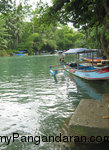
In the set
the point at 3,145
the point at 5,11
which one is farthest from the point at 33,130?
the point at 5,11

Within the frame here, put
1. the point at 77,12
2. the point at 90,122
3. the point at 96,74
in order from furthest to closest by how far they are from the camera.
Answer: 1. the point at 96,74
2. the point at 77,12
3. the point at 90,122

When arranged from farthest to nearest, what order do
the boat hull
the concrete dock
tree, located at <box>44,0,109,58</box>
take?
the boat hull → tree, located at <box>44,0,109,58</box> → the concrete dock

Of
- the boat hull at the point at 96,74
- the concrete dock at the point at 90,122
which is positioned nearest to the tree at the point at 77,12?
the concrete dock at the point at 90,122

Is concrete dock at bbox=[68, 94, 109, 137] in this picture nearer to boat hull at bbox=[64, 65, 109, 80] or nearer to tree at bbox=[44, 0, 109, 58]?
tree at bbox=[44, 0, 109, 58]

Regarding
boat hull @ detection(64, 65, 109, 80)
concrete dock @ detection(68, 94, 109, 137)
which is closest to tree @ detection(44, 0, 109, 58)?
concrete dock @ detection(68, 94, 109, 137)

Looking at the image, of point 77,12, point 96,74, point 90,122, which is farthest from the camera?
point 96,74

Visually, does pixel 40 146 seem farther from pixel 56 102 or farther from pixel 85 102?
pixel 56 102

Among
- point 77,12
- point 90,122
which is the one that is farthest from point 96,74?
point 90,122

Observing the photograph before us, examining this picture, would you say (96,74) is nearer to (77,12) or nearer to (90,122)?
(77,12)

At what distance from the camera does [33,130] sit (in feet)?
18.4

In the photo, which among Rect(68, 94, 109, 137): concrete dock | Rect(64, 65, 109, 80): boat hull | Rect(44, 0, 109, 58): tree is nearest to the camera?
Rect(68, 94, 109, 137): concrete dock

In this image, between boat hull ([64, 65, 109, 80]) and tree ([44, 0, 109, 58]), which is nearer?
tree ([44, 0, 109, 58])

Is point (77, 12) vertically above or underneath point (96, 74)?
above

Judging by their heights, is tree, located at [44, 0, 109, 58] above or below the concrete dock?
above
